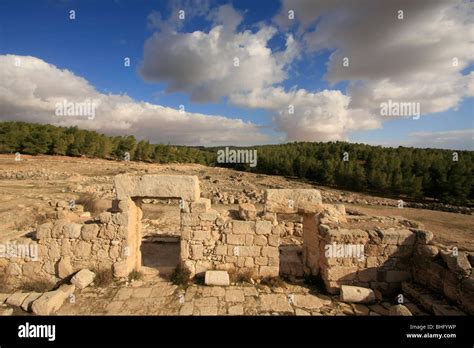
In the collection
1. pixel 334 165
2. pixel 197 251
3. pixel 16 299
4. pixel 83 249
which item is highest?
pixel 334 165

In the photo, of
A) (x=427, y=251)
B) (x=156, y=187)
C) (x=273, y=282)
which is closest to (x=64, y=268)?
(x=156, y=187)

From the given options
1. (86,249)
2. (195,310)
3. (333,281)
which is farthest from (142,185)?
(333,281)

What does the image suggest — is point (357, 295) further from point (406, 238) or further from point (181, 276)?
point (181, 276)

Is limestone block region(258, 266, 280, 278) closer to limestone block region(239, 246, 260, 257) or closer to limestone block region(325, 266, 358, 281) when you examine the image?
limestone block region(239, 246, 260, 257)

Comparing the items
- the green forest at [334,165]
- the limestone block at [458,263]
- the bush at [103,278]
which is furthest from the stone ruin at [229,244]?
the green forest at [334,165]

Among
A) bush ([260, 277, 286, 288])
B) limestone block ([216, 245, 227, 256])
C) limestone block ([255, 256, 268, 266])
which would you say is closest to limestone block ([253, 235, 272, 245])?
limestone block ([255, 256, 268, 266])

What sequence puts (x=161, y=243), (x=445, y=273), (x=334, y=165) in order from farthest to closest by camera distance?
(x=334, y=165) → (x=161, y=243) → (x=445, y=273)

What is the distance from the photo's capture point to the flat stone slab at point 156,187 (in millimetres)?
6477

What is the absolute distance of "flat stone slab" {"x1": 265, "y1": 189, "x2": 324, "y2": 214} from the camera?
6586 millimetres

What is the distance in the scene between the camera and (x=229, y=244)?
6.51 meters

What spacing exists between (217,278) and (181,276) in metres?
0.93

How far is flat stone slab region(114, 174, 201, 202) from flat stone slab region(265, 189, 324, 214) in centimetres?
200
